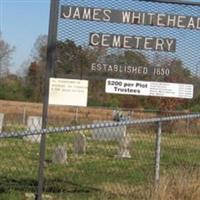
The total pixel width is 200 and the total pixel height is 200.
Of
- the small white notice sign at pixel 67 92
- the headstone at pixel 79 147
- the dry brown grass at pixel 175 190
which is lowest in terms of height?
the headstone at pixel 79 147

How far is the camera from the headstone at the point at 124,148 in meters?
17.6

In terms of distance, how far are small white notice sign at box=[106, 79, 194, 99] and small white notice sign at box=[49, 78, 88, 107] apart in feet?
1.60

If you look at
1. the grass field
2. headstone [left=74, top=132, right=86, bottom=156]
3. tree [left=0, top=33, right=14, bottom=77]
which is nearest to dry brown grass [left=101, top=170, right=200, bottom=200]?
the grass field

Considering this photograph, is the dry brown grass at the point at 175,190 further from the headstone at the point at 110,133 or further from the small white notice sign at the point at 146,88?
the headstone at the point at 110,133

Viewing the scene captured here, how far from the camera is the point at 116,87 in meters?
9.69

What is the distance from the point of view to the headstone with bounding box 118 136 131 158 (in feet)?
57.7

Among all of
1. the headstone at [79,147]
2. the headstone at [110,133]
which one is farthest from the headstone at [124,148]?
the headstone at [79,147]

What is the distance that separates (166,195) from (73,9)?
9.99ft

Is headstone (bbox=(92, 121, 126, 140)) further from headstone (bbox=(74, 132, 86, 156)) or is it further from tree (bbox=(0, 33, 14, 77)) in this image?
tree (bbox=(0, 33, 14, 77))

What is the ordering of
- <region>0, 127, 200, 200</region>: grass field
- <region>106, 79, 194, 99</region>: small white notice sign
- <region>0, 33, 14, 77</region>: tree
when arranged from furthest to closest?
<region>0, 33, 14, 77</region>: tree
<region>106, 79, 194, 99</region>: small white notice sign
<region>0, 127, 200, 200</region>: grass field

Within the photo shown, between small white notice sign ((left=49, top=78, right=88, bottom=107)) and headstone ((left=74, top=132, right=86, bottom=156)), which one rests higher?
small white notice sign ((left=49, top=78, right=88, bottom=107))

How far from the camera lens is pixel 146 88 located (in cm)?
970

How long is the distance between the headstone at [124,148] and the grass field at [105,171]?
181 millimetres

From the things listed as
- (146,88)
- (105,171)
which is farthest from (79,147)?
(146,88)
